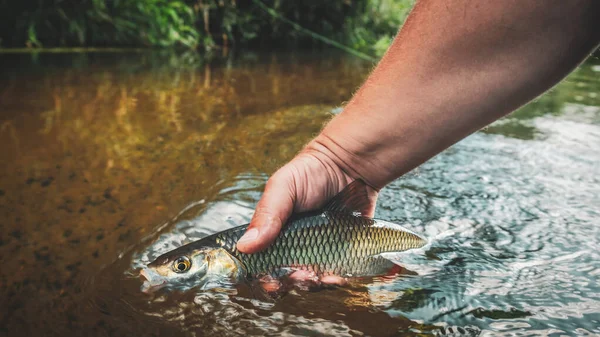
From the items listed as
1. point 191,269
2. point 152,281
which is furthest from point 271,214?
point 152,281

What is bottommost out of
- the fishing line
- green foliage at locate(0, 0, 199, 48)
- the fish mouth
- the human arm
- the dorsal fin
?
the fish mouth

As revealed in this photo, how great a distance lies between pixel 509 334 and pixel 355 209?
32.5 inches

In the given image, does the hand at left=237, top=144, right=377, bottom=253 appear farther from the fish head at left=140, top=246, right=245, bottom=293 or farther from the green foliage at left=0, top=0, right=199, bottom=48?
the green foliage at left=0, top=0, right=199, bottom=48

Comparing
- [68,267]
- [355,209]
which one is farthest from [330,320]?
[68,267]

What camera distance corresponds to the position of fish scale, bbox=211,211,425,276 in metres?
2.01

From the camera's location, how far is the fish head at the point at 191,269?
6.51 feet

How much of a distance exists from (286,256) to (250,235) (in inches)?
8.1

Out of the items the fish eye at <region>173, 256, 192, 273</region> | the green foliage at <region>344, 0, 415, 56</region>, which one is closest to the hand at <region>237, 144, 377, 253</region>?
the fish eye at <region>173, 256, 192, 273</region>

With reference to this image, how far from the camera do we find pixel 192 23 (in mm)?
11602

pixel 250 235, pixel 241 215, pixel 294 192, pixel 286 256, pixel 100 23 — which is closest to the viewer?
pixel 250 235

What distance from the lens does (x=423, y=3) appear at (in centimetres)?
179

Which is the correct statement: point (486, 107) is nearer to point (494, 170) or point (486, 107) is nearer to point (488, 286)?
point (488, 286)

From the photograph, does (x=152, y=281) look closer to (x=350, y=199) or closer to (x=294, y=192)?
(x=294, y=192)

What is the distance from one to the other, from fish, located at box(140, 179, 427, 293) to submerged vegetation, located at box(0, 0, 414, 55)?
17.5ft
